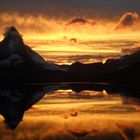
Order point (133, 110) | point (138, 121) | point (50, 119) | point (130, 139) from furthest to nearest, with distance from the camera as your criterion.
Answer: point (133, 110)
point (50, 119)
point (138, 121)
point (130, 139)

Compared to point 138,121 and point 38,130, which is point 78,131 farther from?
point 138,121

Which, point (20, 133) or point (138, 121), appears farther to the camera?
point (138, 121)

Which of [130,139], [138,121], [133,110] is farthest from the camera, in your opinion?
[133,110]

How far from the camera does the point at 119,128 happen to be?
45250 millimetres

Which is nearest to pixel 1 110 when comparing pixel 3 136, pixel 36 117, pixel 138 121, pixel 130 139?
pixel 36 117

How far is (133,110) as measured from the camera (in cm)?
6325

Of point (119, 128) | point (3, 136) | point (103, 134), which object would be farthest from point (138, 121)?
point (3, 136)

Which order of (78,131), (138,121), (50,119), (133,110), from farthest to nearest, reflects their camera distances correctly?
(133,110) → (50,119) → (138,121) → (78,131)

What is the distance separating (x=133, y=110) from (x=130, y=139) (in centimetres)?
2522

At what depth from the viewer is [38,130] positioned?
44.4 meters

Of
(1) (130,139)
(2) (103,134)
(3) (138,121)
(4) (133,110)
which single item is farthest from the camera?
(4) (133,110)

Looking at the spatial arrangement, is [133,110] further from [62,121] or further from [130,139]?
[130,139]

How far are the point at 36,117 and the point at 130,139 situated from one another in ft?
61.4

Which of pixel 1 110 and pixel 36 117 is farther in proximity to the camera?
pixel 1 110
